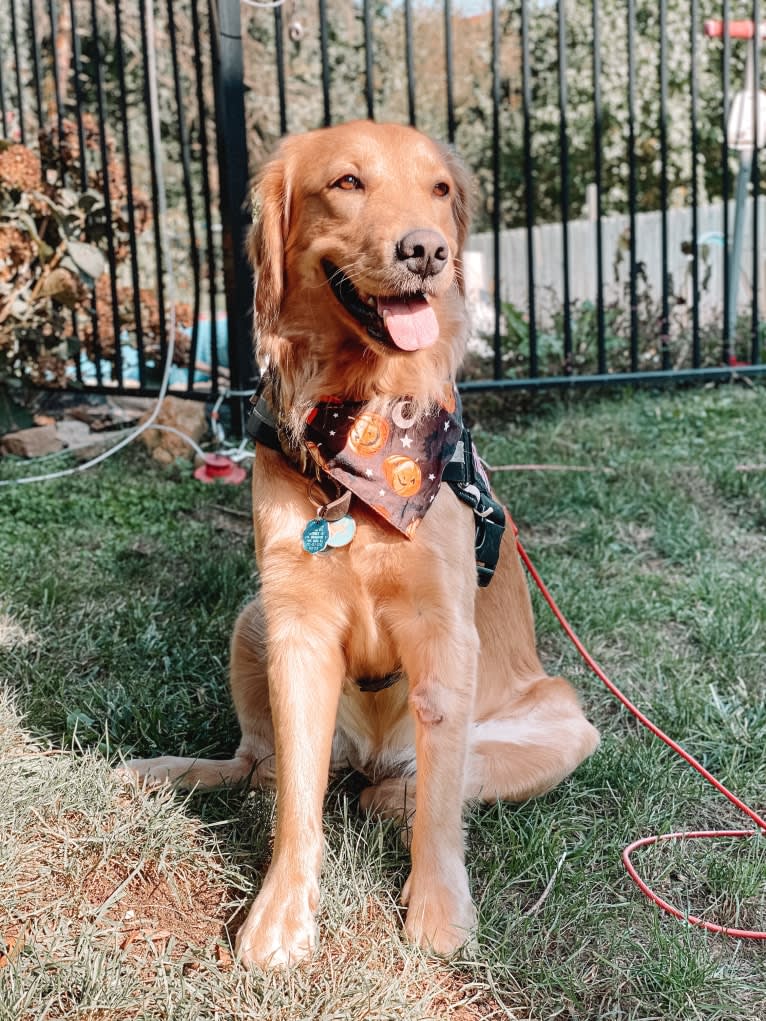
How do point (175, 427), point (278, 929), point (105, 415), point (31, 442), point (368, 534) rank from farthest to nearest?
1. point (105, 415)
2. point (31, 442)
3. point (175, 427)
4. point (368, 534)
5. point (278, 929)

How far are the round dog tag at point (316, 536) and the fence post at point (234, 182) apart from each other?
298 cm

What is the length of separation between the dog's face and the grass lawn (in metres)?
1.09

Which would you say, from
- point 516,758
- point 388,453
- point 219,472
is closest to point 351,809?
point 516,758

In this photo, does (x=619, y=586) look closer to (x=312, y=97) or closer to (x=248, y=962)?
(x=248, y=962)

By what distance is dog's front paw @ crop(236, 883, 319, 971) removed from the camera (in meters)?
1.72

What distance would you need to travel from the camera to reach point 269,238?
85.3 inches

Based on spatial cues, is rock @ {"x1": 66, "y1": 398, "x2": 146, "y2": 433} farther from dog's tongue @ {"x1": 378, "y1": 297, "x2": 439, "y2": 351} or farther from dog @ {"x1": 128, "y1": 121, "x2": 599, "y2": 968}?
dog's tongue @ {"x1": 378, "y1": 297, "x2": 439, "y2": 351}

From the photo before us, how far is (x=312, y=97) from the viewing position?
15164 millimetres

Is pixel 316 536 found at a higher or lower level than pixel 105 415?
lower

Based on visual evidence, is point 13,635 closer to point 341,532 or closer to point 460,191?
point 341,532

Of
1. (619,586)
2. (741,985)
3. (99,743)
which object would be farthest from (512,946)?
(619,586)

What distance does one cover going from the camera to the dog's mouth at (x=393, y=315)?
197 centimetres

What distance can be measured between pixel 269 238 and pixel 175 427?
2945 millimetres

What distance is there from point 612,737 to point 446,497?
97cm
